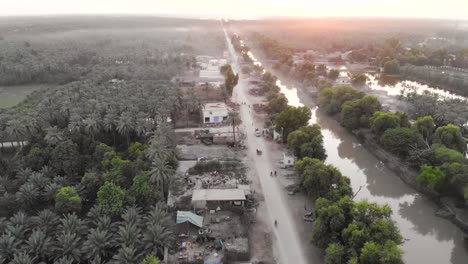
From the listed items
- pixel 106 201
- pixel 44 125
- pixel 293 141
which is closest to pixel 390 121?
pixel 293 141

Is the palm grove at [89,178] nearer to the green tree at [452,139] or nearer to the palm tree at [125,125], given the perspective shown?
the palm tree at [125,125]

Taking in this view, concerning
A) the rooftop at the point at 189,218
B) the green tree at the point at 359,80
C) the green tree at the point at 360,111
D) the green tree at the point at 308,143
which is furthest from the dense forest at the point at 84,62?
the rooftop at the point at 189,218

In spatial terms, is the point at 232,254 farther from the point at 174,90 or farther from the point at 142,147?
the point at 174,90

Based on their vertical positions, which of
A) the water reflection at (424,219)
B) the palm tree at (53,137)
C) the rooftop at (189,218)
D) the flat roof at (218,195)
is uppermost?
the palm tree at (53,137)

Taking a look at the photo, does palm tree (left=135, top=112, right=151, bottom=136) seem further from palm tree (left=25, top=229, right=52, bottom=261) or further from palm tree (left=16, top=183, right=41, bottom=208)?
palm tree (left=25, top=229, right=52, bottom=261)

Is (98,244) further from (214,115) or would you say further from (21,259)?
(214,115)

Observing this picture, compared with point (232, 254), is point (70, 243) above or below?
above

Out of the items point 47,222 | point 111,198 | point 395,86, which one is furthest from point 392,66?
point 47,222
